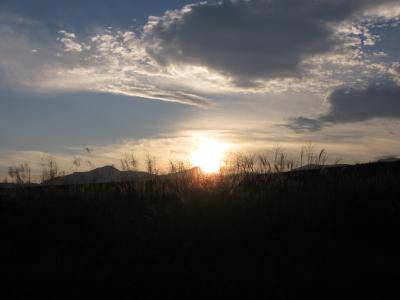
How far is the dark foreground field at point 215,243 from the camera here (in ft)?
16.6

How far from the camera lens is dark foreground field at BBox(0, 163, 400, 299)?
16.6 ft

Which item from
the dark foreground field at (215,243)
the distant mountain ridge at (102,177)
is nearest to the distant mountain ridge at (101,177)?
the distant mountain ridge at (102,177)

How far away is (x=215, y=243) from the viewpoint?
257 inches

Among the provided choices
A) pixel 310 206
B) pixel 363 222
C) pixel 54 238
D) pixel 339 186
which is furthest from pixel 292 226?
pixel 54 238

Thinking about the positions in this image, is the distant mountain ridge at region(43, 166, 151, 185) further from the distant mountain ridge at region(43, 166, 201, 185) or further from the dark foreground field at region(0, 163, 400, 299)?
the dark foreground field at region(0, 163, 400, 299)

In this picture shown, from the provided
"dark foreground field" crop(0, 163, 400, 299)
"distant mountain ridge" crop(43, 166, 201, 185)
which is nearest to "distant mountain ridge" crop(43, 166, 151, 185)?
"distant mountain ridge" crop(43, 166, 201, 185)

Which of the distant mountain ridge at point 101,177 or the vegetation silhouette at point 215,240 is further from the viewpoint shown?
the distant mountain ridge at point 101,177

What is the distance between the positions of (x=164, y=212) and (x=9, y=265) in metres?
2.50

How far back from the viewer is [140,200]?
9609 millimetres

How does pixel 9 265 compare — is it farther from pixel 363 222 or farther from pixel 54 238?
pixel 363 222

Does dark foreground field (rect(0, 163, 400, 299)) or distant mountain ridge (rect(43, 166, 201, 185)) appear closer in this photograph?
dark foreground field (rect(0, 163, 400, 299))

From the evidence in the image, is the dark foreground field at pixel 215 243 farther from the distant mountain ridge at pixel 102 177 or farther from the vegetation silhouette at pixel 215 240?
the distant mountain ridge at pixel 102 177

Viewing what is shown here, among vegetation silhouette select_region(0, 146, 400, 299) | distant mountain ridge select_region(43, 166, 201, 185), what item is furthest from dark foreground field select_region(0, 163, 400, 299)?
distant mountain ridge select_region(43, 166, 201, 185)

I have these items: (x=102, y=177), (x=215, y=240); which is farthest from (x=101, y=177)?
(x=215, y=240)
